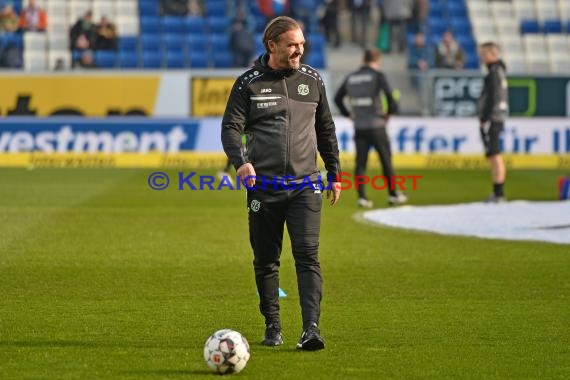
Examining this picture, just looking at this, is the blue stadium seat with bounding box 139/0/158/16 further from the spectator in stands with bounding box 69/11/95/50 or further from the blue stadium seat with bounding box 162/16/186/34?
the spectator in stands with bounding box 69/11/95/50

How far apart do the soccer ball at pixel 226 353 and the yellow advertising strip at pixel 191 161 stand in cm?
2112

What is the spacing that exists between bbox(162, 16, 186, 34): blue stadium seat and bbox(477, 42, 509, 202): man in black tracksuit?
16614 mm

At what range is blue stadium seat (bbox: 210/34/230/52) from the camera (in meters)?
33.3

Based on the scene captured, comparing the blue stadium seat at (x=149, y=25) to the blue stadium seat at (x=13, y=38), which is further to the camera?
the blue stadium seat at (x=149, y=25)

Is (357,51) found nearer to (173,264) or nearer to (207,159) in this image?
(207,159)

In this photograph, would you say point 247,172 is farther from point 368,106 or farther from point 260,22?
point 260,22

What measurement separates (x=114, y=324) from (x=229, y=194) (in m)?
13.3

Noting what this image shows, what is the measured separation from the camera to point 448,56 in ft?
107

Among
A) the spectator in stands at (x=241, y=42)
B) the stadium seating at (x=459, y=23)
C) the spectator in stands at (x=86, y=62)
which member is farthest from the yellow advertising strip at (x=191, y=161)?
the stadium seating at (x=459, y=23)

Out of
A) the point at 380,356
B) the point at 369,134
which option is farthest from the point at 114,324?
the point at 369,134

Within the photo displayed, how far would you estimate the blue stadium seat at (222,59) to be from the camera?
32.8 m

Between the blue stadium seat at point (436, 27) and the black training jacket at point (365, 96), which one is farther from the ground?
the blue stadium seat at point (436, 27)

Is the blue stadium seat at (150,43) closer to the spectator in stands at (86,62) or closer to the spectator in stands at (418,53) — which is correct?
the spectator in stands at (86,62)

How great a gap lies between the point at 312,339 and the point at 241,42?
2424 cm
